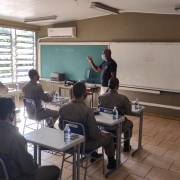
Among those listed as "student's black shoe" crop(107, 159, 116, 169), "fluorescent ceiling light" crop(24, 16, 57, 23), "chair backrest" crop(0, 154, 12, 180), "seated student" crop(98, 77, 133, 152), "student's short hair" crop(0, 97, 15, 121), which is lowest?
"student's black shoe" crop(107, 159, 116, 169)

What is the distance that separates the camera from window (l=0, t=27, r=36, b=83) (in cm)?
728

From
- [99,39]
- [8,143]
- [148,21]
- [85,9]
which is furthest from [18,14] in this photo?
[8,143]

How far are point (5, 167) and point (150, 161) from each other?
7.85ft

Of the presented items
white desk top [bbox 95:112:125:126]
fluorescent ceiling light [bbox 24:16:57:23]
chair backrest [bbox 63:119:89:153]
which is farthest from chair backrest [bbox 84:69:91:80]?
chair backrest [bbox 63:119:89:153]

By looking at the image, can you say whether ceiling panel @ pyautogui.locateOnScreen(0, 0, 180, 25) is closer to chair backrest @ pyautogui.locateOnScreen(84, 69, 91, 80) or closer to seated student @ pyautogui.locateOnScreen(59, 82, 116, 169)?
chair backrest @ pyautogui.locateOnScreen(84, 69, 91, 80)

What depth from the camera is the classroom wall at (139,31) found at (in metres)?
5.63

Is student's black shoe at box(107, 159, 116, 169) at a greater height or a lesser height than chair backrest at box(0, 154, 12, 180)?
lesser

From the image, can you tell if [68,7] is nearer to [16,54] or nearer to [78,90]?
[16,54]

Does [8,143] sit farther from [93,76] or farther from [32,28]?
[32,28]

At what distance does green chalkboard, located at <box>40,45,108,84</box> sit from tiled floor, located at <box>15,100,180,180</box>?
109 inches

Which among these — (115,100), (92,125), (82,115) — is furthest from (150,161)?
(82,115)

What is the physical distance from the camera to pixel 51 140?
223 centimetres

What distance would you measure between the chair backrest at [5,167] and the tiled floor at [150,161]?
1.36 metres

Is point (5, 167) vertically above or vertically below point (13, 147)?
below
